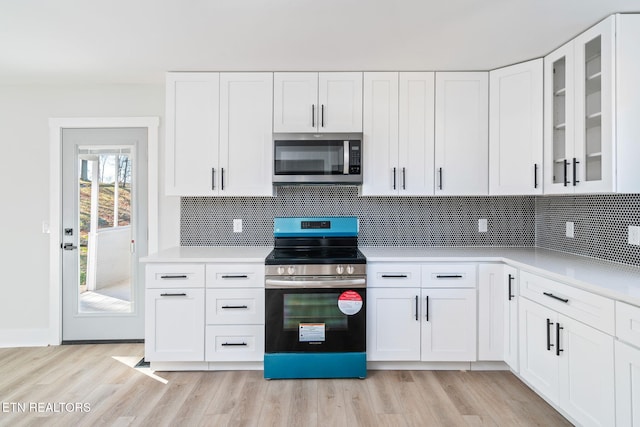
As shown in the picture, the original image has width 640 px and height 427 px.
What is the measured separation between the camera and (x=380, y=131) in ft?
9.66

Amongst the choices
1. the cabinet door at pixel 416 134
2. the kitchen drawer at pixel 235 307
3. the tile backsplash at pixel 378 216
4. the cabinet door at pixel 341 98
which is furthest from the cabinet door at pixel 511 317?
the kitchen drawer at pixel 235 307

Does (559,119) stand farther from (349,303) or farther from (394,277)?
(349,303)

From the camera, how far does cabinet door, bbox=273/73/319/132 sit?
293cm

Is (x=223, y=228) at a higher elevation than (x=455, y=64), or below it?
below

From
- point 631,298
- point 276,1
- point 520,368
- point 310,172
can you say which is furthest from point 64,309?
point 631,298

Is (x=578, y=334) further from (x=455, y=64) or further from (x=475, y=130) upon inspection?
(x=455, y=64)

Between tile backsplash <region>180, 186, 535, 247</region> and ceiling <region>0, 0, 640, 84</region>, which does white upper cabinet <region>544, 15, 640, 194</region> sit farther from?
tile backsplash <region>180, 186, 535, 247</region>

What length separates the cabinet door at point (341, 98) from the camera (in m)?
2.93

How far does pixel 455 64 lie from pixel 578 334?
204cm

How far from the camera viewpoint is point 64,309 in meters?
3.35

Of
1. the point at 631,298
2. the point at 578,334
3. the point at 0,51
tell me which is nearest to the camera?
the point at 631,298

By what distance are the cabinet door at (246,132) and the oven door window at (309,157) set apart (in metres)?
0.12

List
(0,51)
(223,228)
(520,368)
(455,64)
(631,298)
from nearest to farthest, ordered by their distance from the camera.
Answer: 1. (631,298)
2. (520,368)
3. (0,51)
4. (455,64)
5. (223,228)

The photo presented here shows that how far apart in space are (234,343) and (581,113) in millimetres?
2800
